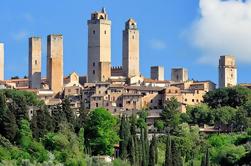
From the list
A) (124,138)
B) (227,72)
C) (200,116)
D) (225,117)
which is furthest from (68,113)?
(227,72)

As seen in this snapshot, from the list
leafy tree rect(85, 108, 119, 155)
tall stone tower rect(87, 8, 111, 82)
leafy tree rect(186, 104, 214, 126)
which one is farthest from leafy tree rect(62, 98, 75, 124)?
tall stone tower rect(87, 8, 111, 82)

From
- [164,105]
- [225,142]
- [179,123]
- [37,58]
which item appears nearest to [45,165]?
[225,142]

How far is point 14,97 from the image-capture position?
7338 centimetres

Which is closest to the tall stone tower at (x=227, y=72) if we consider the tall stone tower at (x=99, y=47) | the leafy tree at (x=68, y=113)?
the tall stone tower at (x=99, y=47)

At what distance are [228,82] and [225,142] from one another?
92.8 ft

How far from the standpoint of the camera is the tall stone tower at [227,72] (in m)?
94.5

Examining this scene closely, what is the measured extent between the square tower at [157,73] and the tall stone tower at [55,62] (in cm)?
791

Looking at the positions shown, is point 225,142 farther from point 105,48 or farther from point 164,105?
point 105,48

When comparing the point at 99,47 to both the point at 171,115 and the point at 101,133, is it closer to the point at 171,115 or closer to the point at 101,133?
the point at 171,115

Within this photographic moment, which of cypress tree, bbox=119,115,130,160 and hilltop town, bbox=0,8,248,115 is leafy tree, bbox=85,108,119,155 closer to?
cypress tree, bbox=119,115,130,160

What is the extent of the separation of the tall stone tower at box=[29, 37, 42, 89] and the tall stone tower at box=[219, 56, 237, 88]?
14.0 meters

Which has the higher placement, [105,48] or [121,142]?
[105,48]

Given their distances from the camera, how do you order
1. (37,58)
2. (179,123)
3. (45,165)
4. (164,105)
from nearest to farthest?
(45,165), (179,123), (164,105), (37,58)

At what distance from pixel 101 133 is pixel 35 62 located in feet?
100
